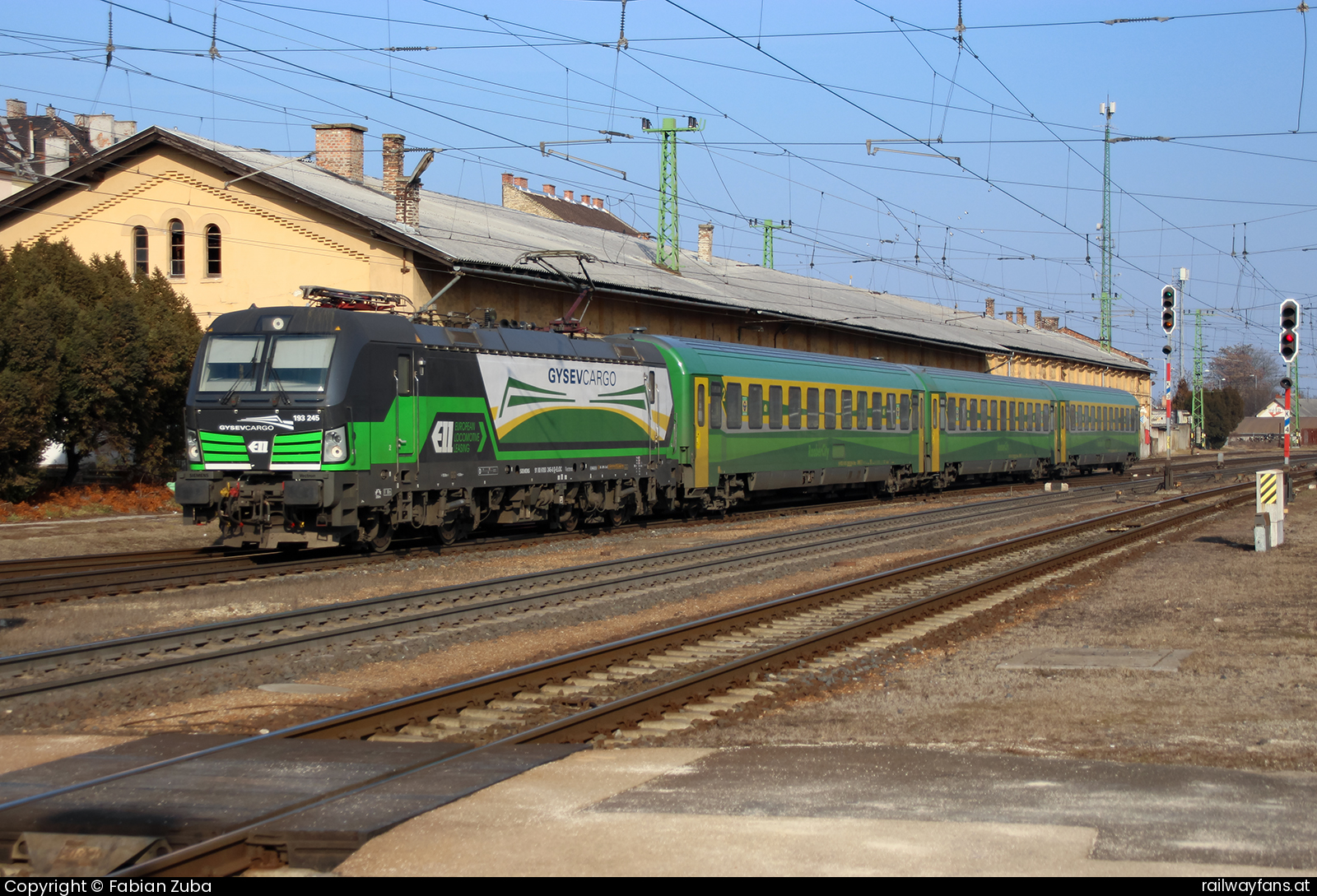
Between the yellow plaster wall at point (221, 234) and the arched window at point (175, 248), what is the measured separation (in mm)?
124

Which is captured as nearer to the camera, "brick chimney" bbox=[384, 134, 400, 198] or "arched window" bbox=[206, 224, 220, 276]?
"arched window" bbox=[206, 224, 220, 276]

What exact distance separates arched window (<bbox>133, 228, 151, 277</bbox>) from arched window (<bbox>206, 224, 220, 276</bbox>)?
1.74 m

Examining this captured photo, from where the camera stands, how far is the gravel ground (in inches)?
305

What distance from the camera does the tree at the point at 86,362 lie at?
967 inches

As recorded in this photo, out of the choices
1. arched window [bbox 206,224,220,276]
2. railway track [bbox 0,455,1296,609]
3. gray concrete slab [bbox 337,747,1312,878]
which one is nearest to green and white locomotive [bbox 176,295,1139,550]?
railway track [bbox 0,455,1296,609]

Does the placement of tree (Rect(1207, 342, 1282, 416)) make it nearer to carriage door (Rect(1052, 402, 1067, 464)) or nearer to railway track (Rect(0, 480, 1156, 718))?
carriage door (Rect(1052, 402, 1067, 464))

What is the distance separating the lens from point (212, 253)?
108 ft

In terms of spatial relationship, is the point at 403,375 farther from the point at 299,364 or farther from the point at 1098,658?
the point at 1098,658

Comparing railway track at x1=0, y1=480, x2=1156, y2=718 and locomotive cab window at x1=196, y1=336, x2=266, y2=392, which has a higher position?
locomotive cab window at x1=196, y1=336, x2=266, y2=392

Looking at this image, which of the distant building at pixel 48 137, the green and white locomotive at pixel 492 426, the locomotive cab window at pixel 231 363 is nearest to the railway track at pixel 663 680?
the green and white locomotive at pixel 492 426

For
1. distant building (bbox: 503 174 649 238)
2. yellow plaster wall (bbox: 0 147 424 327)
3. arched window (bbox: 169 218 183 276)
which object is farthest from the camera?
distant building (bbox: 503 174 649 238)

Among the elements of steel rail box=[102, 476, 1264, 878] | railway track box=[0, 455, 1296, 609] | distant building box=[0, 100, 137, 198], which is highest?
distant building box=[0, 100, 137, 198]

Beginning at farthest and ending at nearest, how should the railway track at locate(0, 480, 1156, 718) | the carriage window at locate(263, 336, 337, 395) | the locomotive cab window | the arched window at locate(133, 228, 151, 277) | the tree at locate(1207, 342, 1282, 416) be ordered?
the tree at locate(1207, 342, 1282, 416) < the arched window at locate(133, 228, 151, 277) < the locomotive cab window < the carriage window at locate(263, 336, 337, 395) < the railway track at locate(0, 480, 1156, 718)

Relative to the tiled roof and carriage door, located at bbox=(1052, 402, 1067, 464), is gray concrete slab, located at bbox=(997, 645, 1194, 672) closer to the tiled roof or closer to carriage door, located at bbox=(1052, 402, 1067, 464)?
the tiled roof
